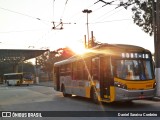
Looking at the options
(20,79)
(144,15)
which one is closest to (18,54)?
(20,79)

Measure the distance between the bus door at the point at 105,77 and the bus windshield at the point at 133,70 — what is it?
452 millimetres

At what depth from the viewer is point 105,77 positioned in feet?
55.0

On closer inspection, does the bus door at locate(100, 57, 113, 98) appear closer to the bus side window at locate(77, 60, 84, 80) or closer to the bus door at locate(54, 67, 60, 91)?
the bus side window at locate(77, 60, 84, 80)

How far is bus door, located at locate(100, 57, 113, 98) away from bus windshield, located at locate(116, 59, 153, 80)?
17.8 inches

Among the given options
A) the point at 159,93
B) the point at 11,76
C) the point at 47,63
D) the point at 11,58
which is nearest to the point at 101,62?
the point at 159,93

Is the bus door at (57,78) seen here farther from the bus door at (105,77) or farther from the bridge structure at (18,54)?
the bridge structure at (18,54)

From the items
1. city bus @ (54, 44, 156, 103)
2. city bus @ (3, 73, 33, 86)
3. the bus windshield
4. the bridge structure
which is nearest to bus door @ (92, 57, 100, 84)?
city bus @ (54, 44, 156, 103)

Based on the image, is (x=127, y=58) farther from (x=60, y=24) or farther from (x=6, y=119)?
(x=60, y=24)

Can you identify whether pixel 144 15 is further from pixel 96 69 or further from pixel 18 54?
pixel 18 54

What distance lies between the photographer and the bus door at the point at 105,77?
16.3 metres

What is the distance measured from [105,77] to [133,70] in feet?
4.44

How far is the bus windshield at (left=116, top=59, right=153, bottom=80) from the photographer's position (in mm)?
15992

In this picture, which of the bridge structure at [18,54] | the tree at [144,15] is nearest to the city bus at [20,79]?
the bridge structure at [18,54]

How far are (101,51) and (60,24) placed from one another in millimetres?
13032
